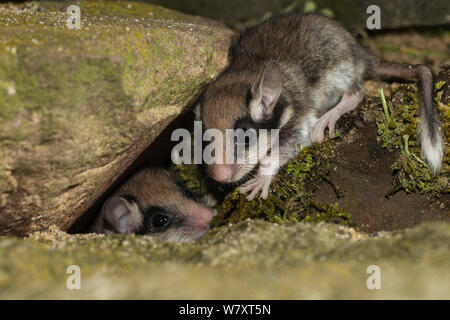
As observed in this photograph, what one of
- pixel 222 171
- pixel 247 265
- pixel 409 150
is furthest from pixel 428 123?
pixel 247 265

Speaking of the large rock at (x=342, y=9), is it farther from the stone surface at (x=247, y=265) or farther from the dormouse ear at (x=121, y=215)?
the stone surface at (x=247, y=265)

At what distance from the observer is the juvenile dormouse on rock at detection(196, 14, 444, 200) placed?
3.38 meters

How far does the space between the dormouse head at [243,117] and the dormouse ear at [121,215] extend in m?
0.90

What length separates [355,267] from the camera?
77.6 inches

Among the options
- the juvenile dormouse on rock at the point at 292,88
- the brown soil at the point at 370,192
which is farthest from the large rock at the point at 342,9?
the brown soil at the point at 370,192

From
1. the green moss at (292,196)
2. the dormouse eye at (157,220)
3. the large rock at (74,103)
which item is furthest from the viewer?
the dormouse eye at (157,220)

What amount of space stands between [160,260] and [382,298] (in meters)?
1.04

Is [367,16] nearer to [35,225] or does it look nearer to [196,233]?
[196,233]

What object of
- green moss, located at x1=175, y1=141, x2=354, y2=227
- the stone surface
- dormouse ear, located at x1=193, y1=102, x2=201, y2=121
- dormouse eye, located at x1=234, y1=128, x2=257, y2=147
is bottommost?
the stone surface

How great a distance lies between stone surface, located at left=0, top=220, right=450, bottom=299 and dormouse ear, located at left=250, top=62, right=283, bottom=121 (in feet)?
3.74

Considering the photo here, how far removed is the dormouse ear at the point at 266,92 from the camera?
3.34m

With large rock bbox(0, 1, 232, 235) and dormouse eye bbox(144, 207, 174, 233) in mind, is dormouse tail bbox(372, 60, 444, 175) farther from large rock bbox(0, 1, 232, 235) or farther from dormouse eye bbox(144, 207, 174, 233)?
dormouse eye bbox(144, 207, 174, 233)

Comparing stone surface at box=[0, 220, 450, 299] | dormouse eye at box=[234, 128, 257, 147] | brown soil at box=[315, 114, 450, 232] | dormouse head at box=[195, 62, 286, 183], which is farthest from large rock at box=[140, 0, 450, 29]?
stone surface at box=[0, 220, 450, 299]
